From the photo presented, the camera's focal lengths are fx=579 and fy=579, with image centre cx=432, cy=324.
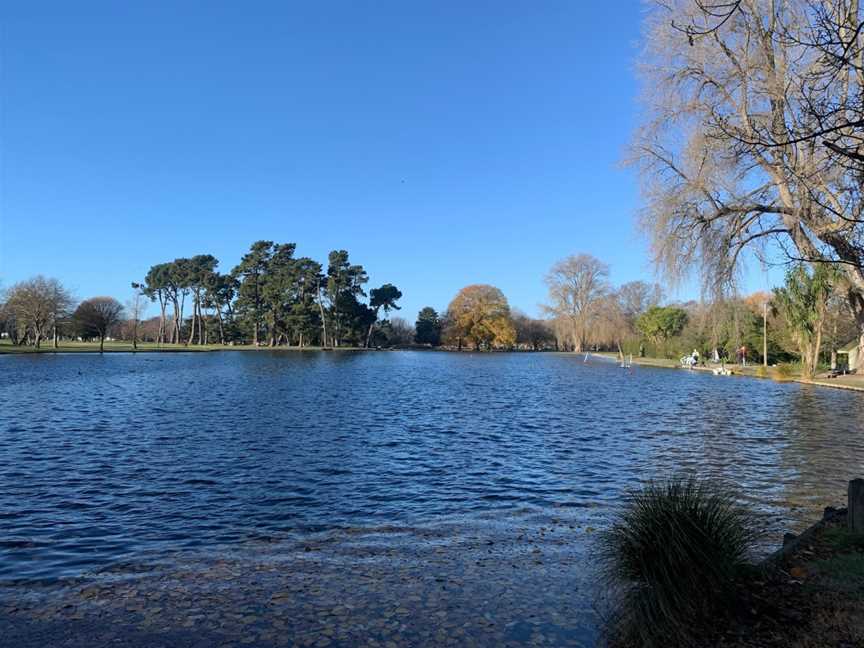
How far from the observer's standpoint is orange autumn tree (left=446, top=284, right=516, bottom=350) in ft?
307

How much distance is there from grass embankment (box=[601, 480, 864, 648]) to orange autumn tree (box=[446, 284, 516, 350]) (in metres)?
88.7

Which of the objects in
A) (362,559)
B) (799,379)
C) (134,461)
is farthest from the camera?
(799,379)

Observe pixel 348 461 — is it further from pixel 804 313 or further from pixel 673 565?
pixel 804 313

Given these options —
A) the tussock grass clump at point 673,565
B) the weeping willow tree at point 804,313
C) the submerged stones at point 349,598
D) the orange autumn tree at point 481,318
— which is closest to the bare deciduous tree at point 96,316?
the orange autumn tree at point 481,318

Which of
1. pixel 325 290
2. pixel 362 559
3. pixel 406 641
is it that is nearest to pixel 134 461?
pixel 362 559

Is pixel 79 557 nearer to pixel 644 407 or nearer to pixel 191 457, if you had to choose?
pixel 191 457

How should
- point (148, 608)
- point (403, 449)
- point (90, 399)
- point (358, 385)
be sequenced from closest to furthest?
point (148, 608)
point (403, 449)
point (90, 399)
point (358, 385)

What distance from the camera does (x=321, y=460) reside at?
11.3m

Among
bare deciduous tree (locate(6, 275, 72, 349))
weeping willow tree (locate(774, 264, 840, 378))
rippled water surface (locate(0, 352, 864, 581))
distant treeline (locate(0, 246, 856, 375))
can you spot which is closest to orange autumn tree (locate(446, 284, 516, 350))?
distant treeline (locate(0, 246, 856, 375))

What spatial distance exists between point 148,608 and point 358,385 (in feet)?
80.6

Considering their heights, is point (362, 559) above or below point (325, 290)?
below

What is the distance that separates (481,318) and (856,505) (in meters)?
89.1

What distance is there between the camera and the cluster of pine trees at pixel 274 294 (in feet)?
266

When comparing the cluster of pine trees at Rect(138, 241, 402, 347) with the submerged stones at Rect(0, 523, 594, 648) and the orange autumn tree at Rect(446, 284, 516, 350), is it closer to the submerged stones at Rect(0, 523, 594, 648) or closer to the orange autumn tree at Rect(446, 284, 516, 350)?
the orange autumn tree at Rect(446, 284, 516, 350)
